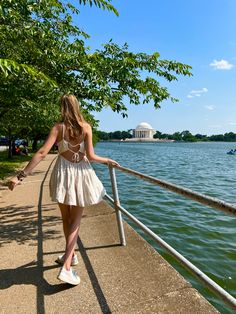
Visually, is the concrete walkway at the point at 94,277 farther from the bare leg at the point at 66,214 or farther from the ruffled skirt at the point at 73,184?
the ruffled skirt at the point at 73,184

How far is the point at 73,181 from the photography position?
3586 millimetres

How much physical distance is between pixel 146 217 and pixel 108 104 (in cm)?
532

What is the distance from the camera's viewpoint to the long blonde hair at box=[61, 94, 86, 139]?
3492 mm

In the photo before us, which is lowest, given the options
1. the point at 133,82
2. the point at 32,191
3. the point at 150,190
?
the point at 150,190

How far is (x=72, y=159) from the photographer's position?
142 inches

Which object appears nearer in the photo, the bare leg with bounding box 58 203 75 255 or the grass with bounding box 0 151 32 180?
the bare leg with bounding box 58 203 75 255

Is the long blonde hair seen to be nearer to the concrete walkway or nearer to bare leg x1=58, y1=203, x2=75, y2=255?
bare leg x1=58, y1=203, x2=75, y2=255

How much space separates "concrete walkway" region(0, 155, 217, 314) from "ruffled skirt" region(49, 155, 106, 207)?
92cm

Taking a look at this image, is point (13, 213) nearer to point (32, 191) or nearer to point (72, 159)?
point (32, 191)

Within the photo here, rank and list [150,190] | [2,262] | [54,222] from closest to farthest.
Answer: [2,262] → [54,222] → [150,190]

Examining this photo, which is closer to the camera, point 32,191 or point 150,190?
point 32,191

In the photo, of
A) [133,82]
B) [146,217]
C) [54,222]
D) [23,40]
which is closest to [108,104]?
[133,82]

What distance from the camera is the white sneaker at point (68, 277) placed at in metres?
3.49

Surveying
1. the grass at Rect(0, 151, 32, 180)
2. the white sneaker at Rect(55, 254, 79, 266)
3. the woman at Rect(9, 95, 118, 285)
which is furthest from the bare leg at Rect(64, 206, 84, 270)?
the grass at Rect(0, 151, 32, 180)
